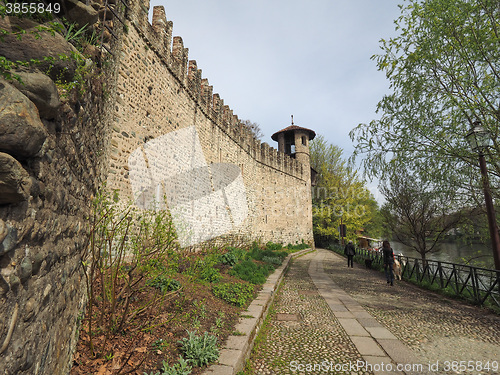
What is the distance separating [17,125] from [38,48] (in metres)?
0.83

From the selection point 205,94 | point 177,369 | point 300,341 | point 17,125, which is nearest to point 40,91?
point 17,125

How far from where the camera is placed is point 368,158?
26.6 feet

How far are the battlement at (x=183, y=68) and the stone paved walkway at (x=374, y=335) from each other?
7404 mm

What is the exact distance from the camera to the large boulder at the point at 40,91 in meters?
1.41

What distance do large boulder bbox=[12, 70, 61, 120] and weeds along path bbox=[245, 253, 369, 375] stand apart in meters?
3.17

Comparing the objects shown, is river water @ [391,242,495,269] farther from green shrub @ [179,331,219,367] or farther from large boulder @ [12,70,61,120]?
large boulder @ [12,70,61,120]

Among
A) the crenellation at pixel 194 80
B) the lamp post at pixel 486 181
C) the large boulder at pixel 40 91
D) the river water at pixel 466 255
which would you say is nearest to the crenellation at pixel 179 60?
the crenellation at pixel 194 80

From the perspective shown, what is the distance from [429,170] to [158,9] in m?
9.24

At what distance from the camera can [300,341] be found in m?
3.80

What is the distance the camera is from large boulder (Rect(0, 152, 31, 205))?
3.56 feet

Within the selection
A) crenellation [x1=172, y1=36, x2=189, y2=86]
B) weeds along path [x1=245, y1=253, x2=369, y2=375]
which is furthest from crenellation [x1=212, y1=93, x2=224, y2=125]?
weeds along path [x1=245, y1=253, x2=369, y2=375]

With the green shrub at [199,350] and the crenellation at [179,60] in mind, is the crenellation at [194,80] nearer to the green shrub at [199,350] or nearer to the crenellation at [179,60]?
the crenellation at [179,60]

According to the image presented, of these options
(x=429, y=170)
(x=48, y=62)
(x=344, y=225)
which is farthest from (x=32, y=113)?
(x=344, y=225)

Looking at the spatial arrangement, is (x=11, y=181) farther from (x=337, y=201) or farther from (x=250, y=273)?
(x=337, y=201)
